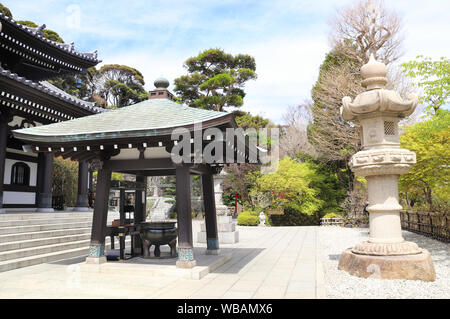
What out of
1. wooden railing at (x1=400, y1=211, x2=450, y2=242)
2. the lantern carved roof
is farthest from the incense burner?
wooden railing at (x1=400, y1=211, x2=450, y2=242)

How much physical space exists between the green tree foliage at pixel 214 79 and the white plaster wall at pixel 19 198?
58.9 feet

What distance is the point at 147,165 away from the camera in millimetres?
6902

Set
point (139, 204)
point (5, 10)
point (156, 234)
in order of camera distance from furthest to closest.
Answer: point (5, 10)
point (139, 204)
point (156, 234)

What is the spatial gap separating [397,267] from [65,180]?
1784 cm

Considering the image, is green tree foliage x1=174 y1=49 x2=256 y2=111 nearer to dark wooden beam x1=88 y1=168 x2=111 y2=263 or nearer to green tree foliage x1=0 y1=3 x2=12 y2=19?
green tree foliage x1=0 y1=3 x2=12 y2=19

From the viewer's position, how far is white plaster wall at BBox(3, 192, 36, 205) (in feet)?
37.3

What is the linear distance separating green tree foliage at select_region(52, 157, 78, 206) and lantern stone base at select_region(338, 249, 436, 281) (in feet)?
54.3

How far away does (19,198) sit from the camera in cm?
1182

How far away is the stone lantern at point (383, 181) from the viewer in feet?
18.2

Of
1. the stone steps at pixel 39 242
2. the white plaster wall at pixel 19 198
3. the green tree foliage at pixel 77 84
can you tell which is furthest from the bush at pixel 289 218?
the green tree foliage at pixel 77 84

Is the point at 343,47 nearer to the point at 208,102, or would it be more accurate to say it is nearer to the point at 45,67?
the point at 208,102

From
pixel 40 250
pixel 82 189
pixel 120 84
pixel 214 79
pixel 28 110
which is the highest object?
pixel 120 84

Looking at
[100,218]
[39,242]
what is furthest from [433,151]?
[39,242]

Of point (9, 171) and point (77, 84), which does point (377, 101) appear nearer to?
point (9, 171)
